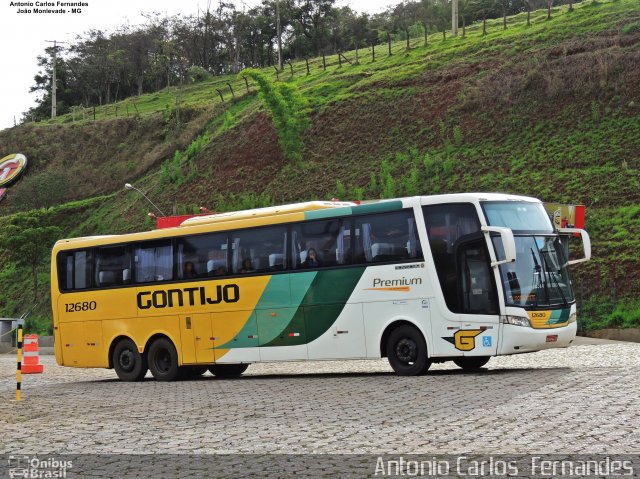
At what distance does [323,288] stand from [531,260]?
450 cm

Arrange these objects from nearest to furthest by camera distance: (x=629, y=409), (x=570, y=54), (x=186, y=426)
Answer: (x=629, y=409), (x=186, y=426), (x=570, y=54)

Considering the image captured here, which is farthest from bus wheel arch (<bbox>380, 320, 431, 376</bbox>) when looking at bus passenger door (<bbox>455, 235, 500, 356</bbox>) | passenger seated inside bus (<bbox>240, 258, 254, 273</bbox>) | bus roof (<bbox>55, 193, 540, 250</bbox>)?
passenger seated inside bus (<bbox>240, 258, 254, 273</bbox>)

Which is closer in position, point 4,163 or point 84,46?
point 4,163

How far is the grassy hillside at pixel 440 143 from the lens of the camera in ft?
161

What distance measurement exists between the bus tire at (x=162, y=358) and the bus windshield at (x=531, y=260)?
28.7 feet

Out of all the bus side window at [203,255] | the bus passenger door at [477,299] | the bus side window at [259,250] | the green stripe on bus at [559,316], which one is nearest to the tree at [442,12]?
the bus side window at [203,255]

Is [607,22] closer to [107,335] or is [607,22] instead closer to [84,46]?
[107,335]

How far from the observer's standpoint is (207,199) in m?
69.0

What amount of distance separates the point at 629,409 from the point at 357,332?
8.79m

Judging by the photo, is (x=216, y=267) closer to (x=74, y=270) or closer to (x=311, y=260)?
(x=311, y=260)

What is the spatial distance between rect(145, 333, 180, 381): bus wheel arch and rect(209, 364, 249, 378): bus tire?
50.7 inches

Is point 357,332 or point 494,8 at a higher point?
point 494,8

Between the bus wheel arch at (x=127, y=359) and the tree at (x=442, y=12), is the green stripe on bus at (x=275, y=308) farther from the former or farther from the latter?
the tree at (x=442, y=12)

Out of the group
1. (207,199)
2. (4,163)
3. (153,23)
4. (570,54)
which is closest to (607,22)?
(570,54)
